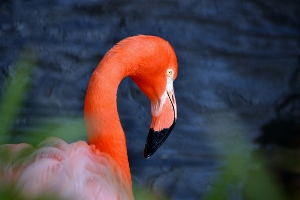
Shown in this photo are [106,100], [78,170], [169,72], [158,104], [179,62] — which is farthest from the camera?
[179,62]

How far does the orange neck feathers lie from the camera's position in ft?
7.52

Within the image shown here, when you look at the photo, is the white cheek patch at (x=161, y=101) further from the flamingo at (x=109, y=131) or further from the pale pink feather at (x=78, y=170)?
the pale pink feather at (x=78, y=170)

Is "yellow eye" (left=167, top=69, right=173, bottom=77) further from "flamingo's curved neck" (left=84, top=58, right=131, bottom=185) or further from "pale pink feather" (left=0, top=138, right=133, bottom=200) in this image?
"pale pink feather" (left=0, top=138, right=133, bottom=200)

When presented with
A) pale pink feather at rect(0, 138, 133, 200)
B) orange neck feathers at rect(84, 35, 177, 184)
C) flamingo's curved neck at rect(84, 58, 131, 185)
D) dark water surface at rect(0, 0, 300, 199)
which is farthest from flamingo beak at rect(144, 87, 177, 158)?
dark water surface at rect(0, 0, 300, 199)

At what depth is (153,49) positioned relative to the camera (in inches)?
93.4

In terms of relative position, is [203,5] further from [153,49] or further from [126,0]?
[153,49]

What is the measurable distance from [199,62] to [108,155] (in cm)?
241

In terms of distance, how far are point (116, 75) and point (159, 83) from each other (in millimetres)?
267

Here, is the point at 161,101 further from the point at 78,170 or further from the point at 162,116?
the point at 78,170

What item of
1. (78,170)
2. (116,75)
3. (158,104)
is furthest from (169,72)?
(78,170)

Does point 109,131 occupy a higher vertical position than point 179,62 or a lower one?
higher

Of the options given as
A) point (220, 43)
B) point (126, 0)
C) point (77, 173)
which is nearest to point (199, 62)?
point (220, 43)

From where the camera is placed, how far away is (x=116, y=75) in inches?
91.7

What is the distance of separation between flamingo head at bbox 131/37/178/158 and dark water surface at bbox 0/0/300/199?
918 mm
